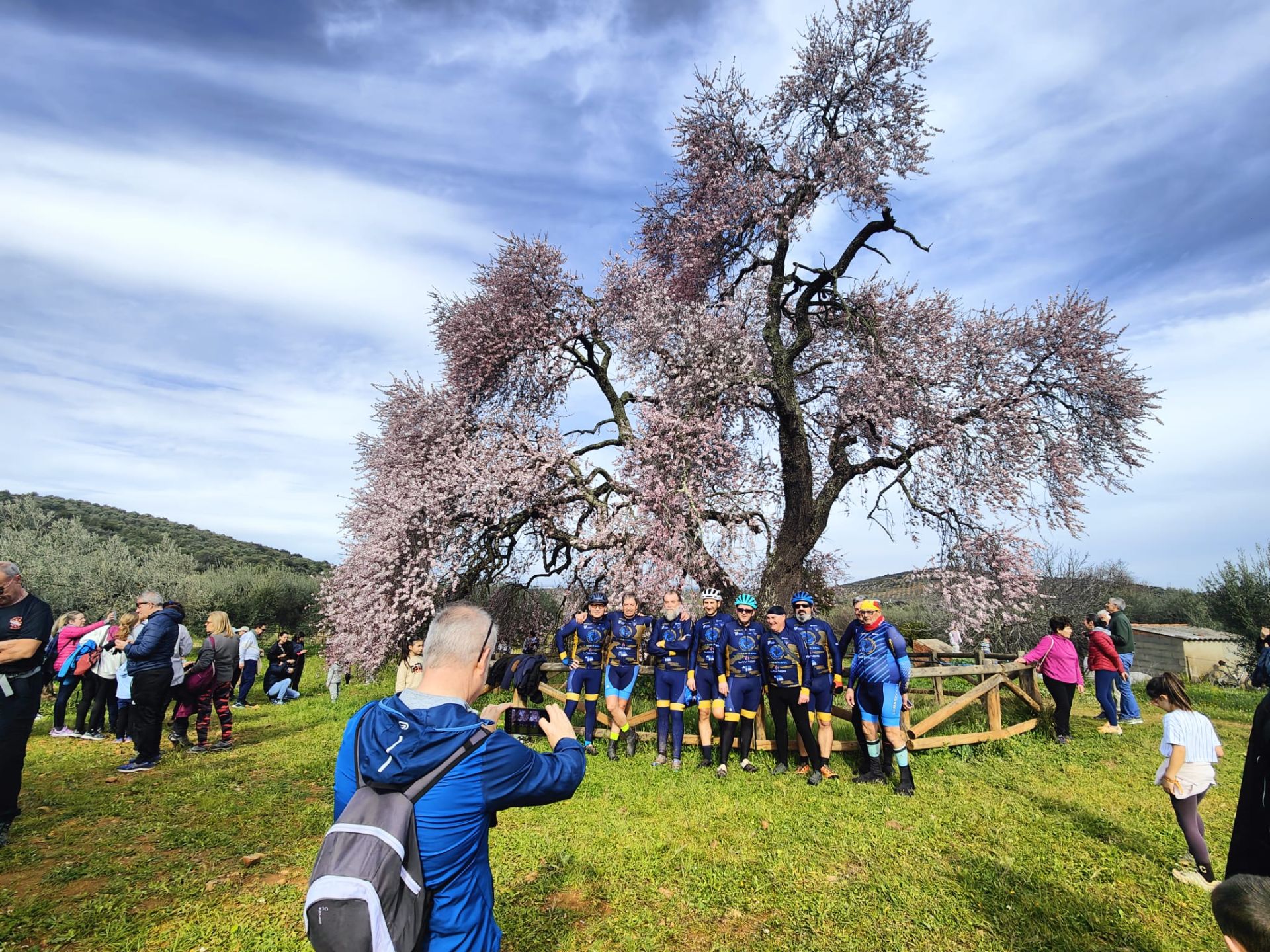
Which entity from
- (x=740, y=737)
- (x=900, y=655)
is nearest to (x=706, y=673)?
(x=740, y=737)

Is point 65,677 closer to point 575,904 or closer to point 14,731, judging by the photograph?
point 14,731

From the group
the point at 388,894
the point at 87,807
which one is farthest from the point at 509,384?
the point at 388,894

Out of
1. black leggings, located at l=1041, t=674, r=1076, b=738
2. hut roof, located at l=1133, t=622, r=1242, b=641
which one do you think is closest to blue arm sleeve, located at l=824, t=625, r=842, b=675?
black leggings, located at l=1041, t=674, r=1076, b=738

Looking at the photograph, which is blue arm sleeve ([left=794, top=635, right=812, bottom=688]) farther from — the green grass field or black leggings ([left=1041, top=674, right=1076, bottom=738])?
black leggings ([left=1041, top=674, right=1076, bottom=738])

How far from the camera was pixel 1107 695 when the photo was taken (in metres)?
9.98

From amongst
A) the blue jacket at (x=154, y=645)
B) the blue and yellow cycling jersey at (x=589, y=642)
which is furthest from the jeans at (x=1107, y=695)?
the blue jacket at (x=154, y=645)

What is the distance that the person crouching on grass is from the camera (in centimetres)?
484

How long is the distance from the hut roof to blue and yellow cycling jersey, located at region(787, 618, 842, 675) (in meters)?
26.6

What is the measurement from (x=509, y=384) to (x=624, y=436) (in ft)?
11.9

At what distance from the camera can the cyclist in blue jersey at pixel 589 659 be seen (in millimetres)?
9562

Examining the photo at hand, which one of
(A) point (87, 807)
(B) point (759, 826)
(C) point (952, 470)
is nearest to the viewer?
(B) point (759, 826)

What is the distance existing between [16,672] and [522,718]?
5646 mm

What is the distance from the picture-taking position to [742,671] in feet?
28.0

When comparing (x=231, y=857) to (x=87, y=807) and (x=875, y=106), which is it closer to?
(x=87, y=807)
